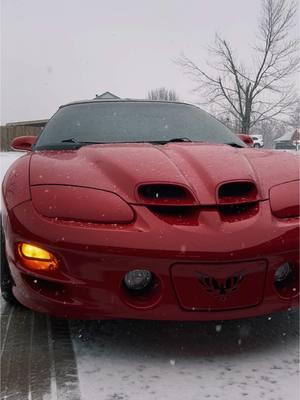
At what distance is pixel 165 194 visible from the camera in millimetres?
2137

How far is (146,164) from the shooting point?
2.31 meters

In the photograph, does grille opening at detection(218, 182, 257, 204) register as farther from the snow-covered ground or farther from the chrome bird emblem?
the snow-covered ground

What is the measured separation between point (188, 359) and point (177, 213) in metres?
0.59

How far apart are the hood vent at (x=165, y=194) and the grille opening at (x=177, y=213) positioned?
0.02 m

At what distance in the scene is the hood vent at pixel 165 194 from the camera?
6.82 ft

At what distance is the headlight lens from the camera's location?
217 cm

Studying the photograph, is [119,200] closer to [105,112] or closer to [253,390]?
[253,390]

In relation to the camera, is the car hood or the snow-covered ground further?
the car hood

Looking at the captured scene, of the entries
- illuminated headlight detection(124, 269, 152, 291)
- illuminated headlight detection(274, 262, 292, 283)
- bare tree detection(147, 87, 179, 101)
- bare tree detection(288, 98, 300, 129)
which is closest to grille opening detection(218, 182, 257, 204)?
illuminated headlight detection(274, 262, 292, 283)

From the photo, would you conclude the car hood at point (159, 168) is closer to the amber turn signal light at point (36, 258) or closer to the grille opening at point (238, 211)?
the grille opening at point (238, 211)

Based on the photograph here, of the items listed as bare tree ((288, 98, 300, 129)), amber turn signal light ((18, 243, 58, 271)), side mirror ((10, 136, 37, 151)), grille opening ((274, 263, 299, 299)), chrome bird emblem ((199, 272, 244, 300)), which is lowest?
bare tree ((288, 98, 300, 129))

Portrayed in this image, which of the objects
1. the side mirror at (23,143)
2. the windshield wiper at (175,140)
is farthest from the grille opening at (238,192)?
the side mirror at (23,143)

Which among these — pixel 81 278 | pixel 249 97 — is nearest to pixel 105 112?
pixel 81 278

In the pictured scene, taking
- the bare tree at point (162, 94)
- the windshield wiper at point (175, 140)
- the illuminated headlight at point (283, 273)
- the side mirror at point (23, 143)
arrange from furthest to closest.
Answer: the bare tree at point (162, 94)
the side mirror at point (23, 143)
the windshield wiper at point (175, 140)
the illuminated headlight at point (283, 273)
